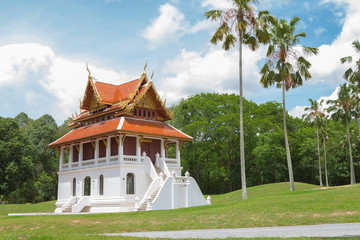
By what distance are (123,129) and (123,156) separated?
7.46 feet

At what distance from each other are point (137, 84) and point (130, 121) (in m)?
4.12

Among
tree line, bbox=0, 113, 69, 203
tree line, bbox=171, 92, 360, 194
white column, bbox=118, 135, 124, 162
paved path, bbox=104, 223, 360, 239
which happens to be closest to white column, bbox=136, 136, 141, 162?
white column, bbox=118, 135, 124, 162

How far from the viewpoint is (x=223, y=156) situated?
58000mm

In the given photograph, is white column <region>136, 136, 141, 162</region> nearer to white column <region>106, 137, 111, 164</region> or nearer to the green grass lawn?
white column <region>106, 137, 111, 164</region>

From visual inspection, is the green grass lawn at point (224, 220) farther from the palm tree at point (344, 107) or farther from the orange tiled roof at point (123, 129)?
the palm tree at point (344, 107)

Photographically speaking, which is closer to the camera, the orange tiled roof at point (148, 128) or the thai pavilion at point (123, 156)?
the thai pavilion at point (123, 156)

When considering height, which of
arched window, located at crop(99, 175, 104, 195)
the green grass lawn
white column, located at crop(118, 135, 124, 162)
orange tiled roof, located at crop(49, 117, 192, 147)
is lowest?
the green grass lawn

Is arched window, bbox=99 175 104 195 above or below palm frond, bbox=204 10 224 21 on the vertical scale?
below

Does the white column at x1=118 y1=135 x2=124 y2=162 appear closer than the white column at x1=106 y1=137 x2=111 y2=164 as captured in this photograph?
Yes

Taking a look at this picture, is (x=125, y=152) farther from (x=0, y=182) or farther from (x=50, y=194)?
(x=50, y=194)

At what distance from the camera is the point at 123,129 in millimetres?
31234

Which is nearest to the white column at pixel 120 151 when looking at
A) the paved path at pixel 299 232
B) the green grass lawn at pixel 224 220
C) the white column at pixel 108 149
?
the white column at pixel 108 149

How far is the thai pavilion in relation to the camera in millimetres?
30688

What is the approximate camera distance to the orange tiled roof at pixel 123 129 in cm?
3219
